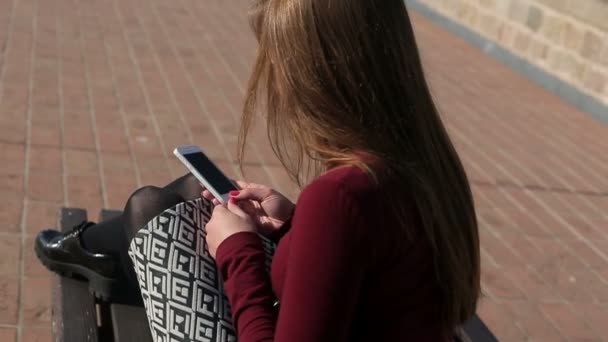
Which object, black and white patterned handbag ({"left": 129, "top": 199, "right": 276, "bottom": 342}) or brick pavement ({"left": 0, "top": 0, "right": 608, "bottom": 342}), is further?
brick pavement ({"left": 0, "top": 0, "right": 608, "bottom": 342})

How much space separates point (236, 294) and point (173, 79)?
4800mm

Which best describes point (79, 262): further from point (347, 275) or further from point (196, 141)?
point (196, 141)

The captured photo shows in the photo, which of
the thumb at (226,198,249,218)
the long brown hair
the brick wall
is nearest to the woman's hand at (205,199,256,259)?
the thumb at (226,198,249,218)

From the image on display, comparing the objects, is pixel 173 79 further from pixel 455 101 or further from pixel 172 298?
pixel 172 298

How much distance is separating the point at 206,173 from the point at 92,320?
412mm

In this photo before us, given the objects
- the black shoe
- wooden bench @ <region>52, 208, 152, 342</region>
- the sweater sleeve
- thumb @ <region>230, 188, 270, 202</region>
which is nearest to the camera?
the sweater sleeve

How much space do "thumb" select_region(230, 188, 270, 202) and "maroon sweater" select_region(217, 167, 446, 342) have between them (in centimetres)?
34

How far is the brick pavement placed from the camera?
13.1 feet

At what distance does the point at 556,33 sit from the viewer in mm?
8047

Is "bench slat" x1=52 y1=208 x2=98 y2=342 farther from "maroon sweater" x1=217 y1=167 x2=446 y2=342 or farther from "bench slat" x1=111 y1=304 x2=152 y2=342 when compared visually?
"maroon sweater" x1=217 y1=167 x2=446 y2=342

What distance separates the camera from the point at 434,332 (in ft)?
6.14

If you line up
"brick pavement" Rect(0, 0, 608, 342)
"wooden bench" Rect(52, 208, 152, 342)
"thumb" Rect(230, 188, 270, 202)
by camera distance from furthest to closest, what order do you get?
1. "brick pavement" Rect(0, 0, 608, 342)
2. "thumb" Rect(230, 188, 270, 202)
3. "wooden bench" Rect(52, 208, 152, 342)

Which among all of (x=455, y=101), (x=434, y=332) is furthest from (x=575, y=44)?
(x=434, y=332)

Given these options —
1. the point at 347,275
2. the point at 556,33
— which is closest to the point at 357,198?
the point at 347,275
